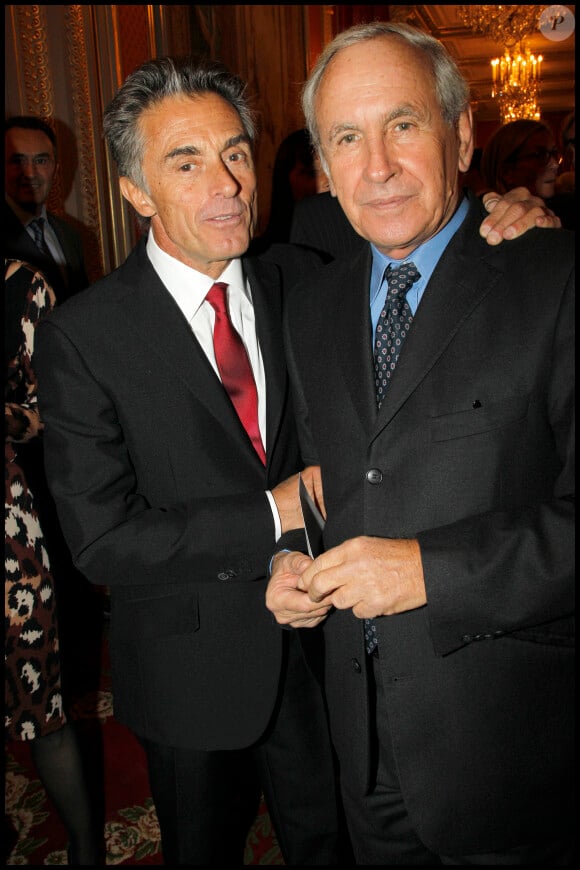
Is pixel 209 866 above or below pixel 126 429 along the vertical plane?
below

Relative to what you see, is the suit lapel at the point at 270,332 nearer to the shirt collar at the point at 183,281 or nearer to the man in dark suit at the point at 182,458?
the man in dark suit at the point at 182,458

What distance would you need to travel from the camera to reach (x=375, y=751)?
4.69ft

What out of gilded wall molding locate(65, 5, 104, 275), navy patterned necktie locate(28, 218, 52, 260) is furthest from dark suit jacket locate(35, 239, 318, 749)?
gilded wall molding locate(65, 5, 104, 275)

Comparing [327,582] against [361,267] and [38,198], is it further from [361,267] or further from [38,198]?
[38,198]

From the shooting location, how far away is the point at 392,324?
1.39 metres

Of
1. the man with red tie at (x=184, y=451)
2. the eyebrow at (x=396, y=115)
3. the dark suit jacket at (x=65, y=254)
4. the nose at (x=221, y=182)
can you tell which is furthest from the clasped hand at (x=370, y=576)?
the dark suit jacket at (x=65, y=254)

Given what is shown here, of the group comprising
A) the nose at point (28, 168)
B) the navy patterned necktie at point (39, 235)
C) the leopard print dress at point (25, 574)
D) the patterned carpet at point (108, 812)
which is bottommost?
the patterned carpet at point (108, 812)

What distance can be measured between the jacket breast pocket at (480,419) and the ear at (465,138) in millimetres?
516

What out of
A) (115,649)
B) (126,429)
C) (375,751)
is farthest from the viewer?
(115,649)

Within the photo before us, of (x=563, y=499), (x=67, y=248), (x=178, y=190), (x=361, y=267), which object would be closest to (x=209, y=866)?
(x=563, y=499)

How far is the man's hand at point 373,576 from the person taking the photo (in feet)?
3.91

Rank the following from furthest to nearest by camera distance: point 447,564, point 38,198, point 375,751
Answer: point 38,198 → point 375,751 → point 447,564

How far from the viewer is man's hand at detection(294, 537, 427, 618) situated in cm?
119

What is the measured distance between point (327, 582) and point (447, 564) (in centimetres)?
19
